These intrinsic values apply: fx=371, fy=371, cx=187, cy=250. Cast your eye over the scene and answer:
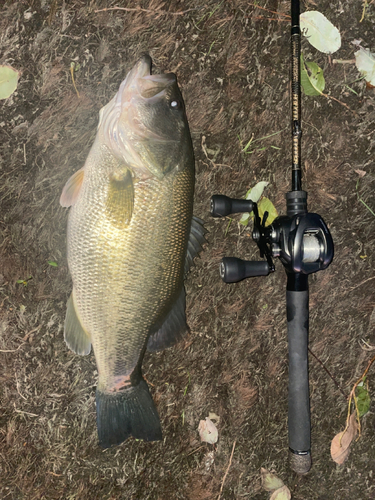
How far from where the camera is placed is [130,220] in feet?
5.85

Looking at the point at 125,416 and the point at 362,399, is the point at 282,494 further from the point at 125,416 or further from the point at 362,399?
the point at 125,416

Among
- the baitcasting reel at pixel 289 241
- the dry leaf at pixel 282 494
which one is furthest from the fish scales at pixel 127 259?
the dry leaf at pixel 282 494

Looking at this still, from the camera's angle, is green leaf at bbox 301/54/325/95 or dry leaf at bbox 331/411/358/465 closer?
green leaf at bbox 301/54/325/95

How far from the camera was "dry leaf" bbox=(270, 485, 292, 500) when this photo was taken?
2.43 m

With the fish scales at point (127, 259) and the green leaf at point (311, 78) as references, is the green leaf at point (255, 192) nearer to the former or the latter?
the fish scales at point (127, 259)

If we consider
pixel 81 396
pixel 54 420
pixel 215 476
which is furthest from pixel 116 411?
pixel 215 476

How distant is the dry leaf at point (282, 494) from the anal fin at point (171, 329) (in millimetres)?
1302

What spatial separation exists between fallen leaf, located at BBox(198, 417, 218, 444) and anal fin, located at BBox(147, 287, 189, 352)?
657 mm

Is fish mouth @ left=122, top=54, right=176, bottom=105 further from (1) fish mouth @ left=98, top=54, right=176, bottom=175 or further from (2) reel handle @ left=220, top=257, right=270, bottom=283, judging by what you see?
(2) reel handle @ left=220, top=257, right=270, bottom=283

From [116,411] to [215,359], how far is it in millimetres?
693

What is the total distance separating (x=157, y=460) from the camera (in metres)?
2.33

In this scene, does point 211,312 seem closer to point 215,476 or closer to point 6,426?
point 215,476

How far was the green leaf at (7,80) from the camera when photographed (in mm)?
2125

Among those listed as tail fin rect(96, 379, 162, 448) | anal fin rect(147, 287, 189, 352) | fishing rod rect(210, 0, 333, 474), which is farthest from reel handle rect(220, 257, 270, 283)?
tail fin rect(96, 379, 162, 448)
